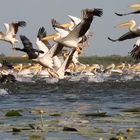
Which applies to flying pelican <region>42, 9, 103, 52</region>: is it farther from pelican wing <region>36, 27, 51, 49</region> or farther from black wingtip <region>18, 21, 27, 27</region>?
black wingtip <region>18, 21, 27, 27</region>

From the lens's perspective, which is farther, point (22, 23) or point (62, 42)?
point (22, 23)

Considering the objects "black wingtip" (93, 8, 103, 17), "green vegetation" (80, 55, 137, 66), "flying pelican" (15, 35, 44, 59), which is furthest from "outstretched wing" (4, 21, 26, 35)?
"green vegetation" (80, 55, 137, 66)

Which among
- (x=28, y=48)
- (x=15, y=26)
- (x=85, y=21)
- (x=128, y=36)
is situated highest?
(x=15, y=26)

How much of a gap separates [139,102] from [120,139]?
6.17 m

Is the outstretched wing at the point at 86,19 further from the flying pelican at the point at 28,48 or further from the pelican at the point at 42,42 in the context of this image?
the pelican at the point at 42,42

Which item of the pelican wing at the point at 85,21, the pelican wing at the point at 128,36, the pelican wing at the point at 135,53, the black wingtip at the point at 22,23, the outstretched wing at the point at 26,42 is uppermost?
the black wingtip at the point at 22,23

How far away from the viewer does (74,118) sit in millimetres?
8125

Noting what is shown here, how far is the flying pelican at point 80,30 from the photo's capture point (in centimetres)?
1316

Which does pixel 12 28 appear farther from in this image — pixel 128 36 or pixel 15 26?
pixel 128 36

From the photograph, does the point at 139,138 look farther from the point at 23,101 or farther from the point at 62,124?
the point at 23,101

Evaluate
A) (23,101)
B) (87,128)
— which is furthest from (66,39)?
(87,128)

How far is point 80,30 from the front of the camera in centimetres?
1488

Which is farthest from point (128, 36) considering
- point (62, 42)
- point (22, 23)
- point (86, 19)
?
point (22, 23)

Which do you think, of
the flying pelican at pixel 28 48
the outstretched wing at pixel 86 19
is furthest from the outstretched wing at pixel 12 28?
the outstretched wing at pixel 86 19
